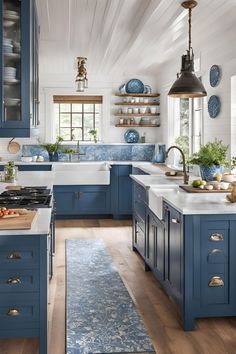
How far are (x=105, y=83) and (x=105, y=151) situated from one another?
123cm

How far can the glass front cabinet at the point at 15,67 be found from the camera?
387cm

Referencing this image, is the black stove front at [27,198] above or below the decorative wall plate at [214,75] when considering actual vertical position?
below

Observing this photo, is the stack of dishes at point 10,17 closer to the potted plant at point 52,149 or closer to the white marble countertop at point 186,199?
the white marble countertop at point 186,199

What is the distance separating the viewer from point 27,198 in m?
4.10

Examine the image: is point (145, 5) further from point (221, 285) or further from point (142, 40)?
point (221, 285)

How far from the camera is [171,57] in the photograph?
718cm

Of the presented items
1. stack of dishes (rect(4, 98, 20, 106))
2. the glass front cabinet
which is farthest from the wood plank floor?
stack of dishes (rect(4, 98, 20, 106))

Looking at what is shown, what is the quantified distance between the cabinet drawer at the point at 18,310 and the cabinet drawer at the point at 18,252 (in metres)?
A: 0.18

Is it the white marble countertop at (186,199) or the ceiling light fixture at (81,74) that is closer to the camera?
the white marble countertop at (186,199)

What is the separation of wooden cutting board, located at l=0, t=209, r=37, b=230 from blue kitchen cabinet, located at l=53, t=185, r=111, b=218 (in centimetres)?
497

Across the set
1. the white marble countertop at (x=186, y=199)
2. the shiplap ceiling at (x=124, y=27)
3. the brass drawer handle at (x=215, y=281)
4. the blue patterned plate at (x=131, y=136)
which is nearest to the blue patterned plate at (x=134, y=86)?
the blue patterned plate at (x=131, y=136)

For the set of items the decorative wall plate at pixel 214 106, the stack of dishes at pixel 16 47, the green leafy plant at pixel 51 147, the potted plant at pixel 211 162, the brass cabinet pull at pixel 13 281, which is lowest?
the brass cabinet pull at pixel 13 281

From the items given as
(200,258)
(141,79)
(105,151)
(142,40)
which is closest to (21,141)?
(105,151)

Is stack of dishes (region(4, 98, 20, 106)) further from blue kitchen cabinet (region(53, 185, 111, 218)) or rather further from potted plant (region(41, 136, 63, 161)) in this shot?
potted plant (region(41, 136, 63, 161))
